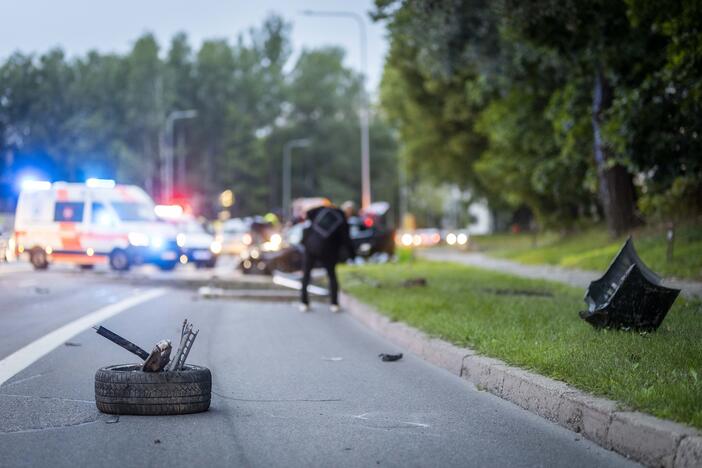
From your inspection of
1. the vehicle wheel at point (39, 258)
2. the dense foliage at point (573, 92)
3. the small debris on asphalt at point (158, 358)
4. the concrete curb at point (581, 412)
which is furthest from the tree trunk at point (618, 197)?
the small debris on asphalt at point (158, 358)

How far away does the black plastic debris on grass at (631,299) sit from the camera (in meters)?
9.45

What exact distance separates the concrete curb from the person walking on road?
20.7ft

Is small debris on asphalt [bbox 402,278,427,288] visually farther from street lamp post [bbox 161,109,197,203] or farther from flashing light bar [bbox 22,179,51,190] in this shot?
street lamp post [bbox 161,109,197,203]

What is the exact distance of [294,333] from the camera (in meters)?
13.3

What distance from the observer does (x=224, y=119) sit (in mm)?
89062

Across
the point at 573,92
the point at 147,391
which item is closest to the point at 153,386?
the point at 147,391

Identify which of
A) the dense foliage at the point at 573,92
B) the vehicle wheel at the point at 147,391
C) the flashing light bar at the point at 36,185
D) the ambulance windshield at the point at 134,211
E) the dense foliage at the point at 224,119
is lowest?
the vehicle wheel at the point at 147,391

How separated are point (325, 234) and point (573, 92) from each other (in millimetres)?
11034

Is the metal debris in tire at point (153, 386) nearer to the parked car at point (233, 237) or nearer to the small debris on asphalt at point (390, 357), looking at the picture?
the small debris on asphalt at point (390, 357)

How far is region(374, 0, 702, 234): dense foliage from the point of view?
18000mm

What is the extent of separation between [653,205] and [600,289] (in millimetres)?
16778

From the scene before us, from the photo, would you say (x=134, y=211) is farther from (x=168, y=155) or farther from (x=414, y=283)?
(x=168, y=155)

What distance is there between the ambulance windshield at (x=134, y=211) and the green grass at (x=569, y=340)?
13.0 meters

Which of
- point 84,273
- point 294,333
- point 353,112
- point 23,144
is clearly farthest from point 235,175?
point 294,333
